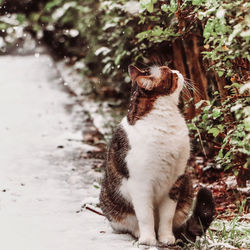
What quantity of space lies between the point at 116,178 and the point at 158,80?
696 millimetres

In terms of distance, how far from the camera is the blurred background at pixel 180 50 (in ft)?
8.00

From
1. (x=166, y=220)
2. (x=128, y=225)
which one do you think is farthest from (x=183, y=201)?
(x=128, y=225)

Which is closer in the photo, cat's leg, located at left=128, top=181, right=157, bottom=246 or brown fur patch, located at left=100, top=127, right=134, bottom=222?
cat's leg, located at left=128, top=181, right=157, bottom=246

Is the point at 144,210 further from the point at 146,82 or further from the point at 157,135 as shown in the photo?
the point at 146,82

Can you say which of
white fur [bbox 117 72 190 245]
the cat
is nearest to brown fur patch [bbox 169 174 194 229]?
the cat

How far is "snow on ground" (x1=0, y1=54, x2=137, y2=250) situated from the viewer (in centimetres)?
272

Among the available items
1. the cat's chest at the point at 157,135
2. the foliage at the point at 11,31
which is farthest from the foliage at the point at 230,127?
the foliage at the point at 11,31

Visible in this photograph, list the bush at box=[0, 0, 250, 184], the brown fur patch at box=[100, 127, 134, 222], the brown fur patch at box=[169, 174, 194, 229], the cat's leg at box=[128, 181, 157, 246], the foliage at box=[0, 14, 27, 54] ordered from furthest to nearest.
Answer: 1. the foliage at box=[0, 14, 27, 54]
2. the brown fur patch at box=[169, 174, 194, 229]
3. the brown fur patch at box=[100, 127, 134, 222]
4. the cat's leg at box=[128, 181, 157, 246]
5. the bush at box=[0, 0, 250, 184]

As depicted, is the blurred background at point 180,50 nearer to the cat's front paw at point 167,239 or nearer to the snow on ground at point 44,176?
the cat's front paw at point 167,239

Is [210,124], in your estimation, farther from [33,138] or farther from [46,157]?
[33,138]

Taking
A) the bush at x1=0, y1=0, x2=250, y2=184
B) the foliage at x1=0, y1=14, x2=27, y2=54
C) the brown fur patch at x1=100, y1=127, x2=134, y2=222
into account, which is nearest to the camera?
the bush at x1=0, y1=0, x2=250, y2=184

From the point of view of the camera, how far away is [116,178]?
2.74 meters

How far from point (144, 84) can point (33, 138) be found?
3146 millimetres

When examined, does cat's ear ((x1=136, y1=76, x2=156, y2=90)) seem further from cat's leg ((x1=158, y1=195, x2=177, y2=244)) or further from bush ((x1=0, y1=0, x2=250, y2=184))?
cat's leg ((x1=158, y1=195, x2=177, y2=244))
